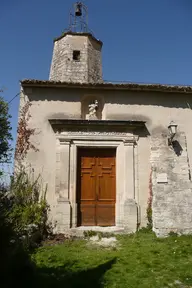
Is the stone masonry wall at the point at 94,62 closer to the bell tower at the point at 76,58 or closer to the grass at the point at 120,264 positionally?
the bell tower at the point at 76,58

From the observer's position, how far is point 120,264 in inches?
196

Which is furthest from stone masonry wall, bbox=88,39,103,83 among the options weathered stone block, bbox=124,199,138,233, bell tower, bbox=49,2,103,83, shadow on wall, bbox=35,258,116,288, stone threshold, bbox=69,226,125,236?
shadow on wall, bbox=35,258,116,288

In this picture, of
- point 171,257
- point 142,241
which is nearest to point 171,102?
point 142,241

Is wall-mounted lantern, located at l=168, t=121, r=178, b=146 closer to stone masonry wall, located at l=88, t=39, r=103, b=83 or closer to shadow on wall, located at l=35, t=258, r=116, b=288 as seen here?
shadow on wall, located at l=35, t=258, r=116, b=288

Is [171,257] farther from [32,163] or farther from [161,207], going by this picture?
[32,163]

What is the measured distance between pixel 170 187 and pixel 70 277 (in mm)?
4176

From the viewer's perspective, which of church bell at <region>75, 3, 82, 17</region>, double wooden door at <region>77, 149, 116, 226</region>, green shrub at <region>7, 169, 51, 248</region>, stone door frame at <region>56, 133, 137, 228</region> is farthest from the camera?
church bell at <region>75, 3, 82, 17</region>

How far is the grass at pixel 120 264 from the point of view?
4105 millimetres

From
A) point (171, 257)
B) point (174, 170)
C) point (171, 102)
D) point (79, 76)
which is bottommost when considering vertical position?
point (171, 257)

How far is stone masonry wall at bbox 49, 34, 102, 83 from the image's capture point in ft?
38.7

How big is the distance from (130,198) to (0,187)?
3.66 meters

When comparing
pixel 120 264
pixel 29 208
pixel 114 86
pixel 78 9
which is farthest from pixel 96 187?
pixel 78 9

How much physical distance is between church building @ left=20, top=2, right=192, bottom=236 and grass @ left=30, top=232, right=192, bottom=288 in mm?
1208

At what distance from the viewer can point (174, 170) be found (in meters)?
7.75
